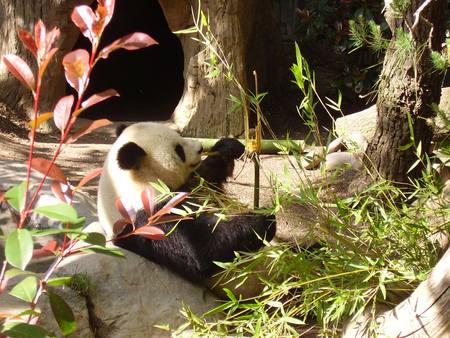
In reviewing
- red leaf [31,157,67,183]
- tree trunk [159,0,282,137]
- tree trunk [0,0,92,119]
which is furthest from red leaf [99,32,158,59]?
tree trunk [0,0,92,119]

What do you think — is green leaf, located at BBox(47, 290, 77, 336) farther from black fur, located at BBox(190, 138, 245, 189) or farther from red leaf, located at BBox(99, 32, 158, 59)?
black fur, located at BBox(190, 138, 245, 189)

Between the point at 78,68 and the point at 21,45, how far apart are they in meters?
5.29

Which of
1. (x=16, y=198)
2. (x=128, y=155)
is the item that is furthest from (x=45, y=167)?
(x=128, y=155)

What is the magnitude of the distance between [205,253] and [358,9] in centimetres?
421

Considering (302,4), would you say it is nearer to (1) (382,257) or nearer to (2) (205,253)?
(2) (205,253)

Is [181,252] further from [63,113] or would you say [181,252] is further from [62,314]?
[63,113]

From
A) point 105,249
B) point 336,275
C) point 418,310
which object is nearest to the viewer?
point 105,249

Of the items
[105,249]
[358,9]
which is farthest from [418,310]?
[358,9]

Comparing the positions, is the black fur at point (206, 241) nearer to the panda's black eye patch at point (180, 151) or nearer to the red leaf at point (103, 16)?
the panda's black eye patch at point (180, 151)

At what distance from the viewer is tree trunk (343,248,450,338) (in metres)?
1.92

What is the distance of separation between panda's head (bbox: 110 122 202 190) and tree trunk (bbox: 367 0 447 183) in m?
0.97

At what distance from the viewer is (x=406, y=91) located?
3525 millimetres

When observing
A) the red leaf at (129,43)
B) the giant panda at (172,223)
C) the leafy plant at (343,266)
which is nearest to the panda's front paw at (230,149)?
the giant panda at (172,223)

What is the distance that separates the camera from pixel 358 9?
6.68m
